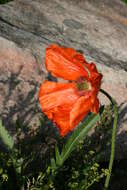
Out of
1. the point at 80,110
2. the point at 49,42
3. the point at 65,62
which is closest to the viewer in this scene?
the point at 80,110

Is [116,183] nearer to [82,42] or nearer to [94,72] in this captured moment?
[82,42]

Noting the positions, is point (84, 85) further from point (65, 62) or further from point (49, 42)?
point (49, 42)

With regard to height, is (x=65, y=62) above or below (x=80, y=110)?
above

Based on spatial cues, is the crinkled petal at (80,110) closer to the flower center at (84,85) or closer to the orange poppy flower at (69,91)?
the orange poppy flower at (69,91)

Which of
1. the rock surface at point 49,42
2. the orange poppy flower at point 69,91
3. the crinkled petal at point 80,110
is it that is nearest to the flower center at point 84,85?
the orange poppy flower at point 69,91

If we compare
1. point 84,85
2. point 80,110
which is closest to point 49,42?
point 84,85

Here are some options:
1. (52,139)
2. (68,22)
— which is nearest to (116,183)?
(52,139)

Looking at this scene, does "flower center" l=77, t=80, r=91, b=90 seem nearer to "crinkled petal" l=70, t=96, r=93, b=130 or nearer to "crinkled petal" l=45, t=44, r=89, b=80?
"crinkled petal" l=45, t=44, r=89, b=80

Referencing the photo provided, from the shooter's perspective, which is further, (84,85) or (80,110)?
(84,85)

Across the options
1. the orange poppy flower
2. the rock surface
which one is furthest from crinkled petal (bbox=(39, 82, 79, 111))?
the rock surface
